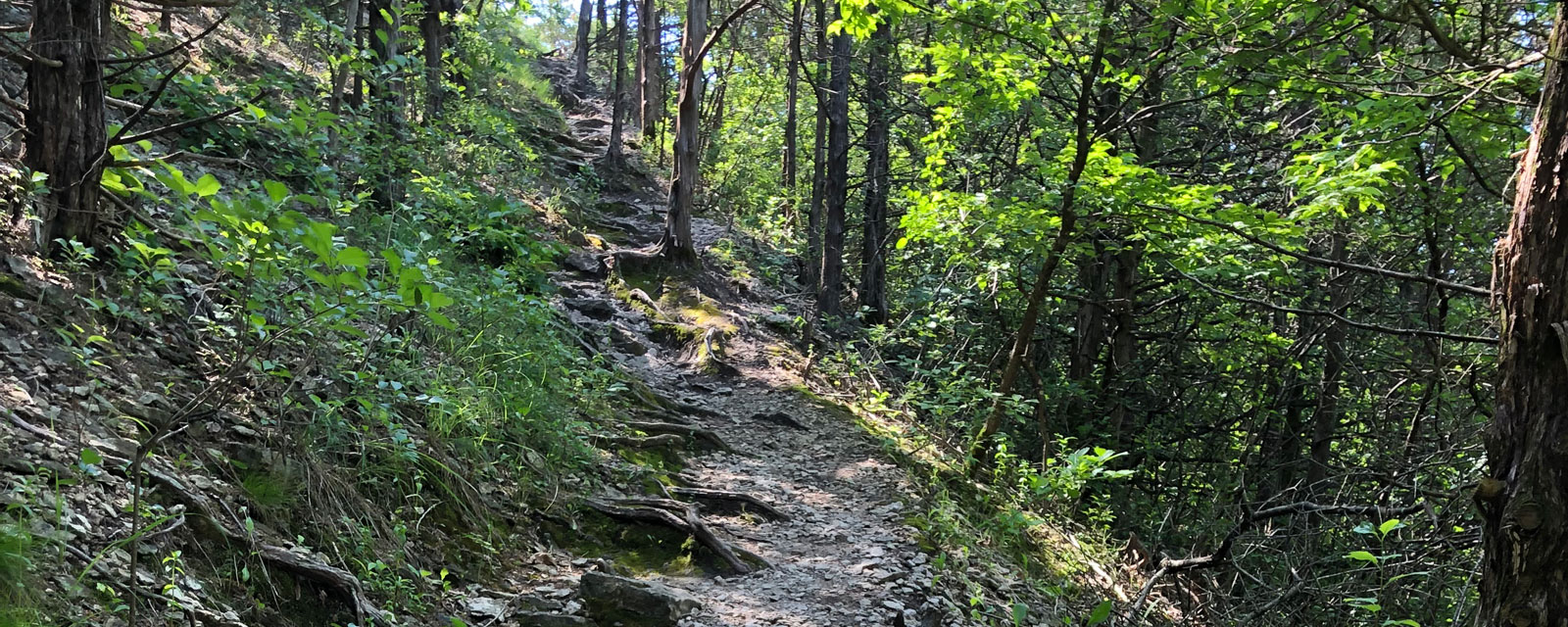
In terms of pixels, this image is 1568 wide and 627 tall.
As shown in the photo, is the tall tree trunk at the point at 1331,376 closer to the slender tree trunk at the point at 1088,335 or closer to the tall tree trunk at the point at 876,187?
the slender tree trunk at the point at 1088,335

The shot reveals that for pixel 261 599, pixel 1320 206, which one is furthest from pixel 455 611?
pixel 1320 206

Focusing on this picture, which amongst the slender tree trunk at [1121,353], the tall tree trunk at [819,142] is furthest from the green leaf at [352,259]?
the tall tree trunk at [819,142]

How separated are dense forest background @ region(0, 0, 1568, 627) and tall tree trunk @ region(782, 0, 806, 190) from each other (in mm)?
375

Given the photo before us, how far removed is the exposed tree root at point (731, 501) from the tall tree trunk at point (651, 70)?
49.8 ft

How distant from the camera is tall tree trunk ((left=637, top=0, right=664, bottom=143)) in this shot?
19.1m

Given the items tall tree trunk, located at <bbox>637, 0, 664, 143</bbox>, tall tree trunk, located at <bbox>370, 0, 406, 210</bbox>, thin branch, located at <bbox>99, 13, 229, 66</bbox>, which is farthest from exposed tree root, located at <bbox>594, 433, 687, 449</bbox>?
tall tree trunk, located at <bbox>637, 0, 664, 143</bbox>

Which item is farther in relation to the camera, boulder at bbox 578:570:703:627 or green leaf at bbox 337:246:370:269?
boulder at bbox 578:570:703:627

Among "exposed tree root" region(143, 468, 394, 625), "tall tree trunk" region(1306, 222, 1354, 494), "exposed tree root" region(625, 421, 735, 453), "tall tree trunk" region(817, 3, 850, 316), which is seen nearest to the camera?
"exposed tree root" region(143, 468, 394, 625)

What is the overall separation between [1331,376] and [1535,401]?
7.17 meters

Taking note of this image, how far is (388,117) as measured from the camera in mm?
9672

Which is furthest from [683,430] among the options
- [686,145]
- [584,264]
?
[686,145]

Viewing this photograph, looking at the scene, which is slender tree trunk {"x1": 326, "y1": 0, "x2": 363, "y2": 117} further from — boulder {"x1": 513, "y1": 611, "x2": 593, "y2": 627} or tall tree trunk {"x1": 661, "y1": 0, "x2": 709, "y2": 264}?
boulder {"x1": 513, "y1": 611, "x2": 593, "y2": 627}

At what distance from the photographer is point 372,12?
372 inches

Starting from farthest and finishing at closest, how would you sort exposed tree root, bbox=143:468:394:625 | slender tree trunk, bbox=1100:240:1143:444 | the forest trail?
slender tree trunk, bbox=1100:240:1143:444 < the forest trail < exposed tree root, bbox=143:468:394:625
